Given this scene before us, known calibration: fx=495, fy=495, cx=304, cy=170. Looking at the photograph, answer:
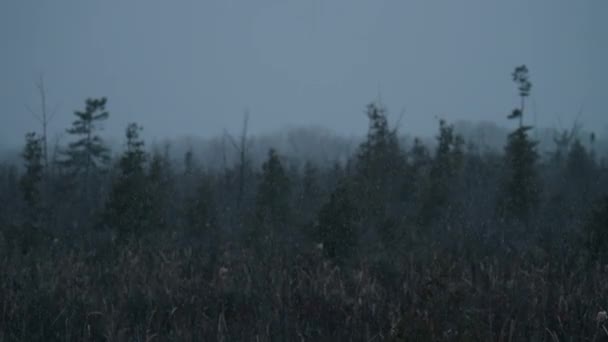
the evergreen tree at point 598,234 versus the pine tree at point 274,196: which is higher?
the pine tree at point 274,196

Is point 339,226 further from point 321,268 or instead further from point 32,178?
point 32,178

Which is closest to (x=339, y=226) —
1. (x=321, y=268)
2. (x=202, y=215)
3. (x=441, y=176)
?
(x=321, y=268)

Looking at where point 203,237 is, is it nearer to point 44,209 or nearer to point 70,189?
point 44,209

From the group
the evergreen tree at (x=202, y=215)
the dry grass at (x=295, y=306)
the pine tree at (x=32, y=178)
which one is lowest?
the dry grass at (x=295, y=306)

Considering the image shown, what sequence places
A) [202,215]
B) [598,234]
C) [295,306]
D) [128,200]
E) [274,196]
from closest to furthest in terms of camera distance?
[295,306], [598,234], [128,200], [274,196], [202,215]

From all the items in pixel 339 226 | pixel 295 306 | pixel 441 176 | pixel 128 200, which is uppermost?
pixel 441 176

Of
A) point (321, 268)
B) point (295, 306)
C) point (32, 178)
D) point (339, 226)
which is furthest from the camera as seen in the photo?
point (32, 178)

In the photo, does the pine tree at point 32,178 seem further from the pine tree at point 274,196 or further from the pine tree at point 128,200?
the pine tree at point 274,196

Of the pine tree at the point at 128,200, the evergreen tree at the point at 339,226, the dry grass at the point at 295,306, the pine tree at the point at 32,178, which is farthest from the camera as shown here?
the pine tree at the point at 32,178

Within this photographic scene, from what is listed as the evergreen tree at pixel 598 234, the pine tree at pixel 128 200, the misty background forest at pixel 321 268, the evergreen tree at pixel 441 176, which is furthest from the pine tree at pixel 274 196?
the evergreen tree at pixel 598 234

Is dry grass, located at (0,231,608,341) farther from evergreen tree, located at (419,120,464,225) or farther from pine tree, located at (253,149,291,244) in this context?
evergreen tree, located at (419,120,464,225)

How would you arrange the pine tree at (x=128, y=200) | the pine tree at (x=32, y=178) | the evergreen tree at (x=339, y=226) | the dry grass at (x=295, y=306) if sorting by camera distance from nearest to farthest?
1. the dry grass at (x=295, y=306)
2. the evergreen tree at (x=339, y=226)
3. the pine tree at (x=128, y=200)
4. the pine tree at (x=32, y=178)

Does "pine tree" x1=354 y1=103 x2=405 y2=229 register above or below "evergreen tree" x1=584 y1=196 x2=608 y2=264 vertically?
above

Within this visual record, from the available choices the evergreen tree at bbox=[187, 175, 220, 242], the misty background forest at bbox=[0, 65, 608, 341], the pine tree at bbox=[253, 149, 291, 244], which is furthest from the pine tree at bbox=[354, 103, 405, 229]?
the evergreen tree at bbox=[187, 175, 220, 242]
